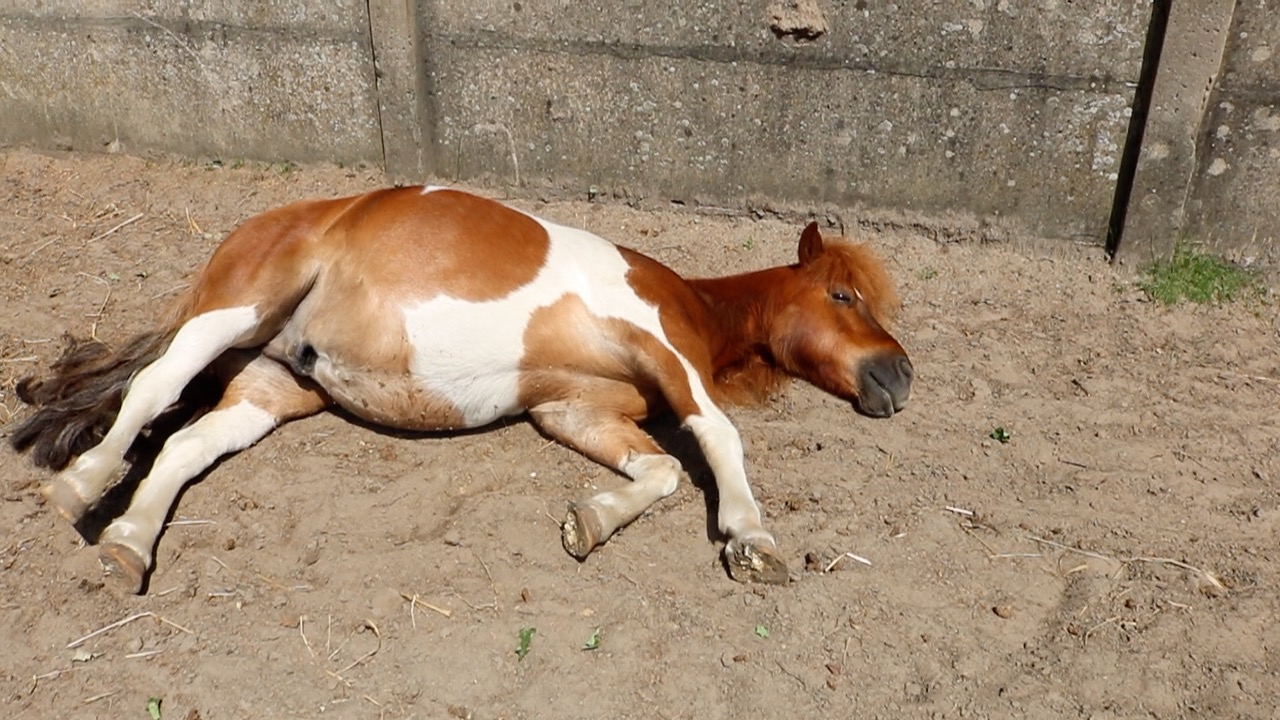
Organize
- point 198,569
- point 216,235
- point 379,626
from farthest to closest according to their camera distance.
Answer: point 216,235, point 198,569, point 379,626

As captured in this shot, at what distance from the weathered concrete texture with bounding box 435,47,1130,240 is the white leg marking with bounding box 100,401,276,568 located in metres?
2.14

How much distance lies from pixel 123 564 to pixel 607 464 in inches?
59.1

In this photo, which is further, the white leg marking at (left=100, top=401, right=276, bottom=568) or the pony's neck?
the pony's neck

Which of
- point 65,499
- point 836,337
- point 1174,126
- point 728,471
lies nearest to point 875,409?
point 836,337

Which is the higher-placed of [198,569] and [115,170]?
[115,170]

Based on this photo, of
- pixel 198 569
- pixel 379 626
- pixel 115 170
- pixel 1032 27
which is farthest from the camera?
pixel 115 170

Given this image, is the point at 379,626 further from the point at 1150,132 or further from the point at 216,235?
the point at 1150,132

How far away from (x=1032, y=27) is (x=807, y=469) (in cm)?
225

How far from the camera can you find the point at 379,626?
296cm

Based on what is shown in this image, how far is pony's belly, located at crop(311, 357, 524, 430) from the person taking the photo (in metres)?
3.57

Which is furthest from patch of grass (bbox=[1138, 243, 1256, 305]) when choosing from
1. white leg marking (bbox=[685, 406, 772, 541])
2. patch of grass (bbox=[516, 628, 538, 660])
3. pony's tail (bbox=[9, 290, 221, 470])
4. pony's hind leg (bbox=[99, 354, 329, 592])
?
pony's tail (bbox=[9, 290, 221, 470])

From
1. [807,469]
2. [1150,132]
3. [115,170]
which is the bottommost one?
[807,469]

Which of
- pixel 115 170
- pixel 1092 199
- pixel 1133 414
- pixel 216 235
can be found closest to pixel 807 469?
pixel 1133 414

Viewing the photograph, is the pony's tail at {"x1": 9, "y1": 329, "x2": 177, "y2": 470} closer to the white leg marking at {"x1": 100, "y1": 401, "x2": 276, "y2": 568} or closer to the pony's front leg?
the white leg marking at {"x1": 100, "y1": 401, "x2": 276, "y2": 568}
